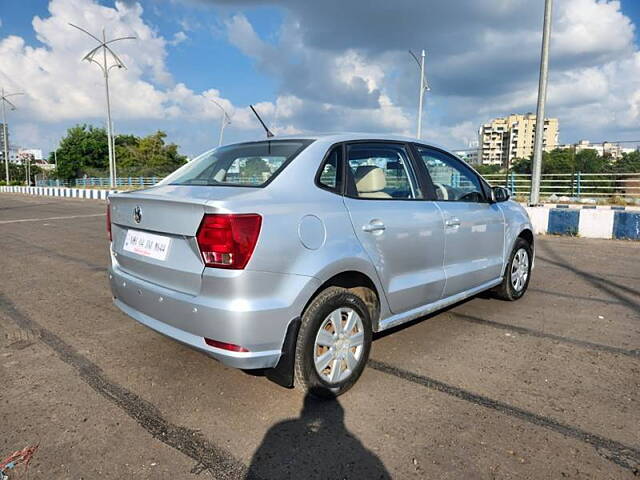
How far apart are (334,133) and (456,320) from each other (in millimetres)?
2177

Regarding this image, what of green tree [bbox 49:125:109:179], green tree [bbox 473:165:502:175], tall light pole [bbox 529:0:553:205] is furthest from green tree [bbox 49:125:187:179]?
tall light pole [bbox 529:0:553:205]

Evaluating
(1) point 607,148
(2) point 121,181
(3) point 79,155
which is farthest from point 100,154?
(1) point 607,148

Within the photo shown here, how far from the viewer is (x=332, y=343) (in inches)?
113

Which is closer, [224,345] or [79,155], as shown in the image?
[224,345]

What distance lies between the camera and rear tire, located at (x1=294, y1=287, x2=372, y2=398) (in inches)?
106

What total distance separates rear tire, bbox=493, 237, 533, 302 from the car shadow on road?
9.30 feet

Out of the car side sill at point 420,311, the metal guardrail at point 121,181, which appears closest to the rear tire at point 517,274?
the car side sill at point 420,311

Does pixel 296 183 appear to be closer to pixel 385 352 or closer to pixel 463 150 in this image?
pixel 385 352

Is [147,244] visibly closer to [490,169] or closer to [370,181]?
[370,181]

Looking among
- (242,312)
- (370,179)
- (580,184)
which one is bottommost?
(242,312)

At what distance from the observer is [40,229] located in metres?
11.5

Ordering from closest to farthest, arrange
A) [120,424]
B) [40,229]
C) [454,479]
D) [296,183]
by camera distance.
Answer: [454,479]
[120,424]
[296,183]
[40,229]

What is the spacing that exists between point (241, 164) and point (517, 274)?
10.7 feet

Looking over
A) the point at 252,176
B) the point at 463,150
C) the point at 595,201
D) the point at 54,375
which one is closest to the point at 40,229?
the point at 54,375
